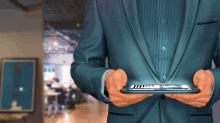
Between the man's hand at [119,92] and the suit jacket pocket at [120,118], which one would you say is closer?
the man's hand at [119,92]

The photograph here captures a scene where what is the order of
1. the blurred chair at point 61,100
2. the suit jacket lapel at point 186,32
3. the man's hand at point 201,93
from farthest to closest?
the blurred chair at point 61,100
the suit jacket lapel at point 186,32
the man's hand at point 201,93

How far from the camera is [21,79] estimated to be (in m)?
3.89

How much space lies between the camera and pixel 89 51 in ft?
2.47

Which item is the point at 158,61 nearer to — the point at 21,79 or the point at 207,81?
the point at 207,81

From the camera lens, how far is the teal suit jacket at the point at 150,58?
650 millimetres

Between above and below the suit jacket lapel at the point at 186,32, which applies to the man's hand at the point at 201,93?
below

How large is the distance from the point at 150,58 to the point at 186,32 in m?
0.15

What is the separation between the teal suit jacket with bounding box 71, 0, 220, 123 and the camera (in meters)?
0.65

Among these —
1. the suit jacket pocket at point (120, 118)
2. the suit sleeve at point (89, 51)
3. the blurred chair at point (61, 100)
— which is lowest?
the blurred chair at point (61, 100)

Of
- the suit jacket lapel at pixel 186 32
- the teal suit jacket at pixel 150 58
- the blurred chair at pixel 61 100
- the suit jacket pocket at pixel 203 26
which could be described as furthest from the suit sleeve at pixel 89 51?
the blurred chair at pixel 61 100

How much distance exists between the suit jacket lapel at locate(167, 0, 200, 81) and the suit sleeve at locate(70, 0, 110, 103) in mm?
251

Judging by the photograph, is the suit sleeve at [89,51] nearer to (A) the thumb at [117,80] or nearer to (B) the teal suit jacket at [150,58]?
(B) the teal suit jacket at [150,58]

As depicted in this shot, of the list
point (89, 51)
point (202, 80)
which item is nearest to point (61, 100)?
point (89, 51)

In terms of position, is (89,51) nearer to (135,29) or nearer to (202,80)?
(135,29)
